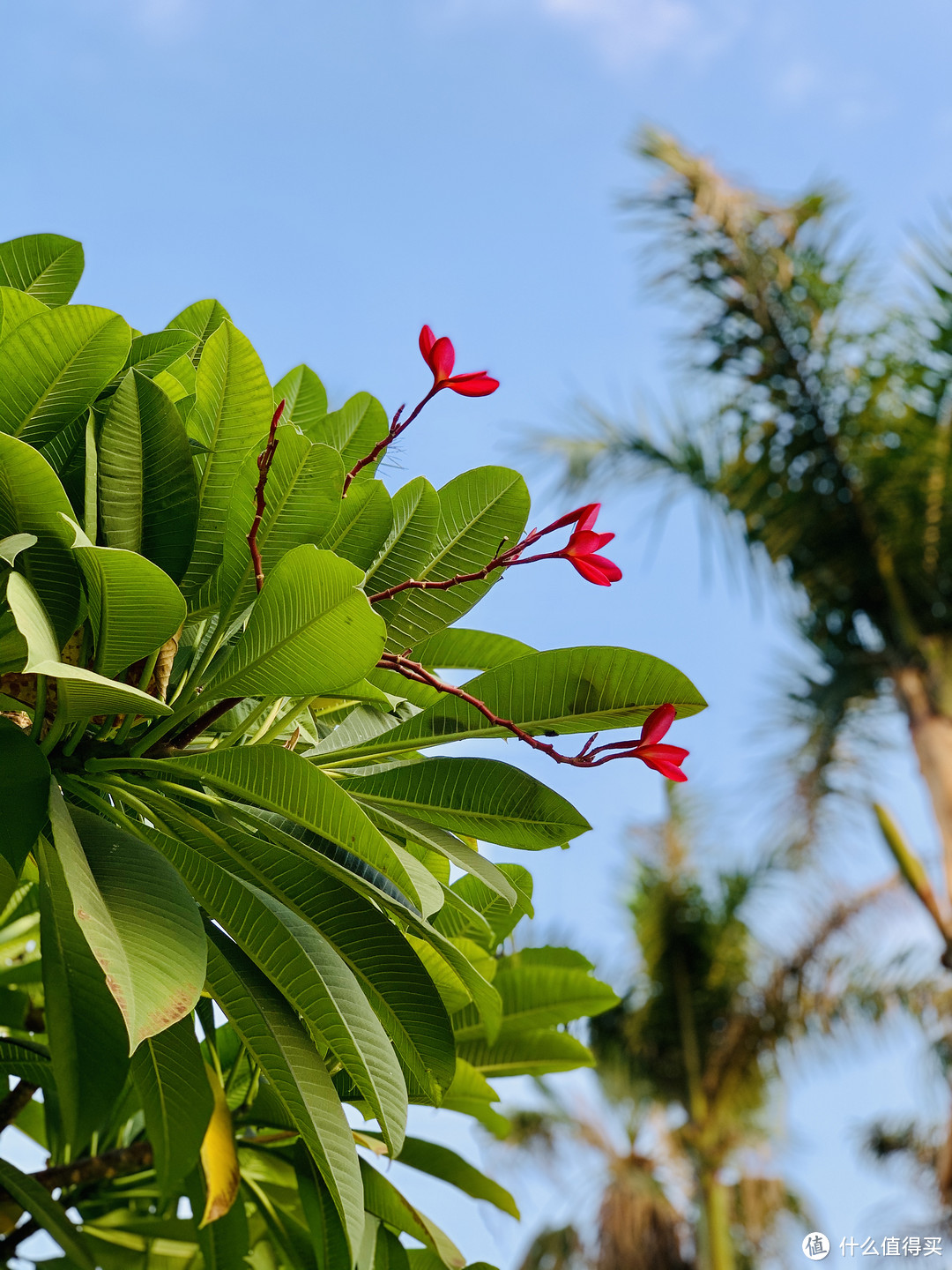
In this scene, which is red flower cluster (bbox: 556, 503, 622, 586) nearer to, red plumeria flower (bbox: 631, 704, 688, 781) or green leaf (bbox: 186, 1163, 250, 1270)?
red plumeria flower (bbox: 631, 704, 688, 781)

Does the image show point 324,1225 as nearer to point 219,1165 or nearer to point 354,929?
point 219,1165

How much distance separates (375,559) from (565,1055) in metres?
0.73

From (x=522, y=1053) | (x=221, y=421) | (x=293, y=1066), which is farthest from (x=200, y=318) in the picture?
(x=522, y=1053)

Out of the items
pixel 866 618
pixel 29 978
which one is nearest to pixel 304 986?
pixel 29 978

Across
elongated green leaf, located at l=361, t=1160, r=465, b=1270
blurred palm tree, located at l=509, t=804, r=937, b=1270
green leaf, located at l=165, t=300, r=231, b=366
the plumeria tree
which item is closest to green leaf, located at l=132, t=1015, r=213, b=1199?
the plumeria tree

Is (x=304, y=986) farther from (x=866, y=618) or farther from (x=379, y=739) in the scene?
(x=866, y=618)

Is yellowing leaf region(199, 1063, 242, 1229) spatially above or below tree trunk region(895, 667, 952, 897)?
below

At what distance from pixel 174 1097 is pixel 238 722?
Result: 32cm

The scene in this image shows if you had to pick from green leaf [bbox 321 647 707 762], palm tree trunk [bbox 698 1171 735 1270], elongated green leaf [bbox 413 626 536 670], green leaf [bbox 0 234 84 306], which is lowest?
palm tree trunk [bbox 698 1171 735 1270]

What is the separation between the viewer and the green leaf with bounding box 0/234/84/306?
1002mm

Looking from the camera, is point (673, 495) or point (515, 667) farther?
point (673, 495)

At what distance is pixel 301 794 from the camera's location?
0.75 metres

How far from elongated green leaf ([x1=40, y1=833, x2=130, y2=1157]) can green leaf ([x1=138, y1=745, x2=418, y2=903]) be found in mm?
166

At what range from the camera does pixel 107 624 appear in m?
0.76
